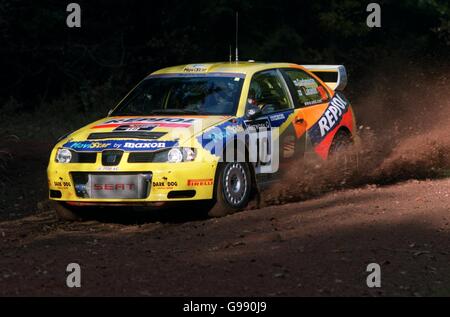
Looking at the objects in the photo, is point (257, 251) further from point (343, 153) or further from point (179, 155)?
point (343, 153)

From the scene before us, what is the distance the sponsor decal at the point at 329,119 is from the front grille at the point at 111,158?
274 centimetres

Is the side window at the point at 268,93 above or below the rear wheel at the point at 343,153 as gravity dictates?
above

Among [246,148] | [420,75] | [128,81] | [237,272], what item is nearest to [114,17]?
[128,81]

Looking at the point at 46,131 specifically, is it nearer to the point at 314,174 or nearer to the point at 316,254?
the point at 314,174

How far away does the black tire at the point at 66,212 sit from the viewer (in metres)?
10.5

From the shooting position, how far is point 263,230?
904cm

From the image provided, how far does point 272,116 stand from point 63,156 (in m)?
2.40

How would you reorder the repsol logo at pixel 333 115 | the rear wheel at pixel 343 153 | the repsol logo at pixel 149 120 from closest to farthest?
the repsol logo at pixel 149 120 < the repsol logo at pixel 333 115 < the rear wheel at pixel 343 153

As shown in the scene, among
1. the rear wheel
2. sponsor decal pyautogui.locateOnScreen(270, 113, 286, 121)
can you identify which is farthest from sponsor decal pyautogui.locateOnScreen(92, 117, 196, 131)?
the rear wheel

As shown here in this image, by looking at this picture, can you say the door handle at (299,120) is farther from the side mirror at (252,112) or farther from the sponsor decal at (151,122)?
the sponsor decal at (151,122)

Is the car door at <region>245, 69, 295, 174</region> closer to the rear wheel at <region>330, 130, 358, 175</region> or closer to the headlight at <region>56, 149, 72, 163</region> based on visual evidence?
the rear wheel at <region>330, 130, 358, 175</region>

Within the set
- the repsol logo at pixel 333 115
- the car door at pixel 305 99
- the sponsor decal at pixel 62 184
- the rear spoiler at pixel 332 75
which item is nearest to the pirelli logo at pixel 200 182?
the sponsor decal at pixel 62 184

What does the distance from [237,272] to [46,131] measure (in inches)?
443

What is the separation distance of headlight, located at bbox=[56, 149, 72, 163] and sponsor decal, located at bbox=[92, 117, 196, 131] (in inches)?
20.9
